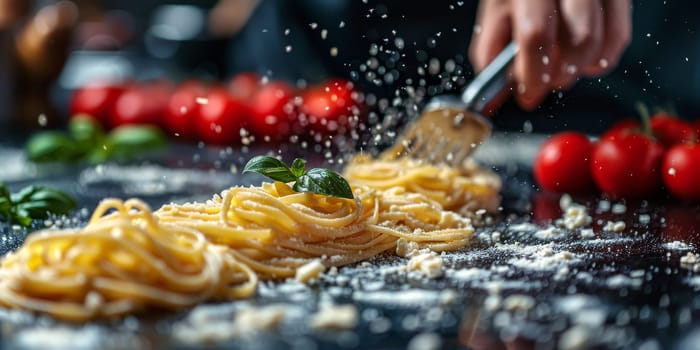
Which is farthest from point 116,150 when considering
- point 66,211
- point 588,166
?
point 588,166

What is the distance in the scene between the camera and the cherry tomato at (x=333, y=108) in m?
3.76

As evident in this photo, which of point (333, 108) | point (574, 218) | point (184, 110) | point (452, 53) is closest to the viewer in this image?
point (574, 218)

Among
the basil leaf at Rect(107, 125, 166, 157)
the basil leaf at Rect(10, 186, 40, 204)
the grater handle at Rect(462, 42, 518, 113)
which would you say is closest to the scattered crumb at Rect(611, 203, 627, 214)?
the grater handle at Rect(462, 42, 518, 113)

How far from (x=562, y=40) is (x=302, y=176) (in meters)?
1.20

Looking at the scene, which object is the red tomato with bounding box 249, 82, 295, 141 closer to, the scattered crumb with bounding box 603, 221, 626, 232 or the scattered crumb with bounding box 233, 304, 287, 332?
the scattered crumb with bounding box 603, 221, 626, 232

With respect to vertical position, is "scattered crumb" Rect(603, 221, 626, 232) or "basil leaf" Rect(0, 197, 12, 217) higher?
"basil leaf" Rect(0, 197, 12, 217)

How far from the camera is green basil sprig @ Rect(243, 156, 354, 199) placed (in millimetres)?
2205

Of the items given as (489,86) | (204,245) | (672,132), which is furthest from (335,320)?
(672,132)

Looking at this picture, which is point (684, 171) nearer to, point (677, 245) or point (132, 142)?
point (677, 245)

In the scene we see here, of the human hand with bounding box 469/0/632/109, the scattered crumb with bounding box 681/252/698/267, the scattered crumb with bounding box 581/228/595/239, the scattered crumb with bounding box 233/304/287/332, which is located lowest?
the scattered crumb with bounding box 581/228/595/239

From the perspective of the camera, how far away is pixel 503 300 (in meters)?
1.82

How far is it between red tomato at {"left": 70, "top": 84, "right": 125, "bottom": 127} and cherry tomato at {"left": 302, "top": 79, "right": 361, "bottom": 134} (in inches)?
47.9

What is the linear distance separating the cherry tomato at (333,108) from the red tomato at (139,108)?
88cm

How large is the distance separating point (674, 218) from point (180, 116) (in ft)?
9.12
